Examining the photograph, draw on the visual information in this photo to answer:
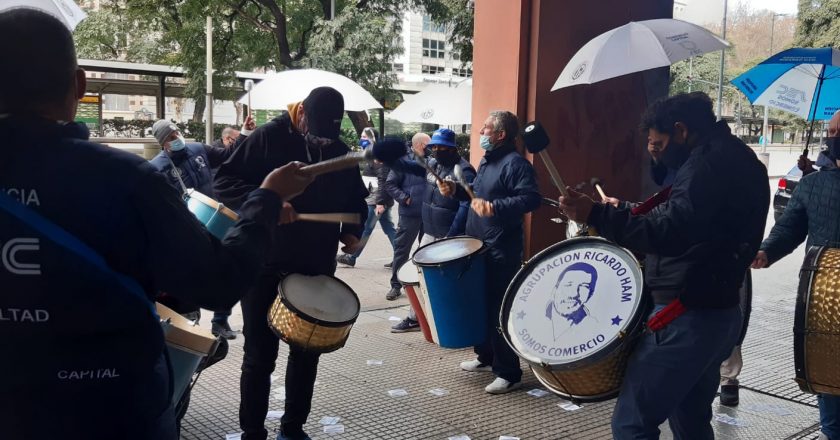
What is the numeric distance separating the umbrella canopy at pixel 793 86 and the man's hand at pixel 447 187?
2.97 metres

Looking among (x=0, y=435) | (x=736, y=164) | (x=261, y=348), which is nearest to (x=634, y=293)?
(x=736, y=164)

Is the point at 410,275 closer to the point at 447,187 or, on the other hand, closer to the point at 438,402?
the point at 447,187

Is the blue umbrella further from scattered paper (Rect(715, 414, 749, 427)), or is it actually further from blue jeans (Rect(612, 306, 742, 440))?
blue jeans (Rect(612, 306, 742, 440))

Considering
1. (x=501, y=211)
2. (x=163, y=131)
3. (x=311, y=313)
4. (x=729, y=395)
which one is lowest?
(x=729, y=395)

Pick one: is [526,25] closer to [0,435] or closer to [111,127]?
[0,435]

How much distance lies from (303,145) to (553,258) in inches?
60.4

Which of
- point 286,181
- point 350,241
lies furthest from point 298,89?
point 286,181

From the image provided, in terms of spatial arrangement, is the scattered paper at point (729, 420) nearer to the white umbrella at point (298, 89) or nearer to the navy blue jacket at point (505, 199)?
the navy blue jacket at point (505, 199)

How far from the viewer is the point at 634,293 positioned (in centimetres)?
306

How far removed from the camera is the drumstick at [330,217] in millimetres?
3672

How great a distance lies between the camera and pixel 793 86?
6781mm

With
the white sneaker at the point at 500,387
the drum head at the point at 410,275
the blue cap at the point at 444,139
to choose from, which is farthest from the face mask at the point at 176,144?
the white sneaker at the point at 500,387

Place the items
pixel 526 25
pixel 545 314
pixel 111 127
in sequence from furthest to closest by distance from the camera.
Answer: pixel 111 127 → pixel 526 25 → pixel 545 314

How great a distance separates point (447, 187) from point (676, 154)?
7.89 feet
